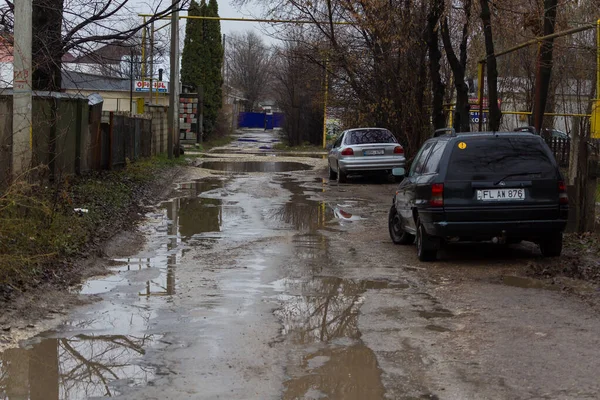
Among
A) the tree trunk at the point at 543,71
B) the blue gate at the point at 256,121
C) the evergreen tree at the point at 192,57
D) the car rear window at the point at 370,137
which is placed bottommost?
the car rear window at the point at 370,137

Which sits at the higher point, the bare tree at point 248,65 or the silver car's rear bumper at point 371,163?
the bare tree at point 248,65

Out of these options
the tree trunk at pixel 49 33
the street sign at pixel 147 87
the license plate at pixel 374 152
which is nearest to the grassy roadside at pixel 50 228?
the tree trunk at pixel 49 33

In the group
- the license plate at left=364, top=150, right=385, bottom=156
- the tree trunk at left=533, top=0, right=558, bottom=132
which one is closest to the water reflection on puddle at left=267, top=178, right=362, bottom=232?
the tree trunk at left=533, top=0, right=558, bottom=132

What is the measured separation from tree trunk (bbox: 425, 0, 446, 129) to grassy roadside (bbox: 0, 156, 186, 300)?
8.33m

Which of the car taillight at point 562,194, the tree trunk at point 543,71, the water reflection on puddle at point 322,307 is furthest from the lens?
the tree trunk at point 543,71

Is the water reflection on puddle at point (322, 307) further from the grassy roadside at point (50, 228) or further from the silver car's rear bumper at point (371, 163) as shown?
the silver car's rear bumper at point (371, 163)

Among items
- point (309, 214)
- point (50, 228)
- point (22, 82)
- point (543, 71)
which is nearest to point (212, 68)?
point (309, 214)

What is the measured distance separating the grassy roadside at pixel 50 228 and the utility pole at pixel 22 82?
481 mm

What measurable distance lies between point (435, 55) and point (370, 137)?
3839mm

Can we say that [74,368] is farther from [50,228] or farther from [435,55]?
[435,55]

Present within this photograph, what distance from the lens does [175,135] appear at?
96.9 feet

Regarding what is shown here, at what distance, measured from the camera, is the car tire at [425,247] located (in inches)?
388

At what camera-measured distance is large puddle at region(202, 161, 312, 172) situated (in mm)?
28500

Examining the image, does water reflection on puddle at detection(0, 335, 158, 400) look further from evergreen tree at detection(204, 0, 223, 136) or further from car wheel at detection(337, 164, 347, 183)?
evergreen tree at detection(204, 0, 223, 136)
